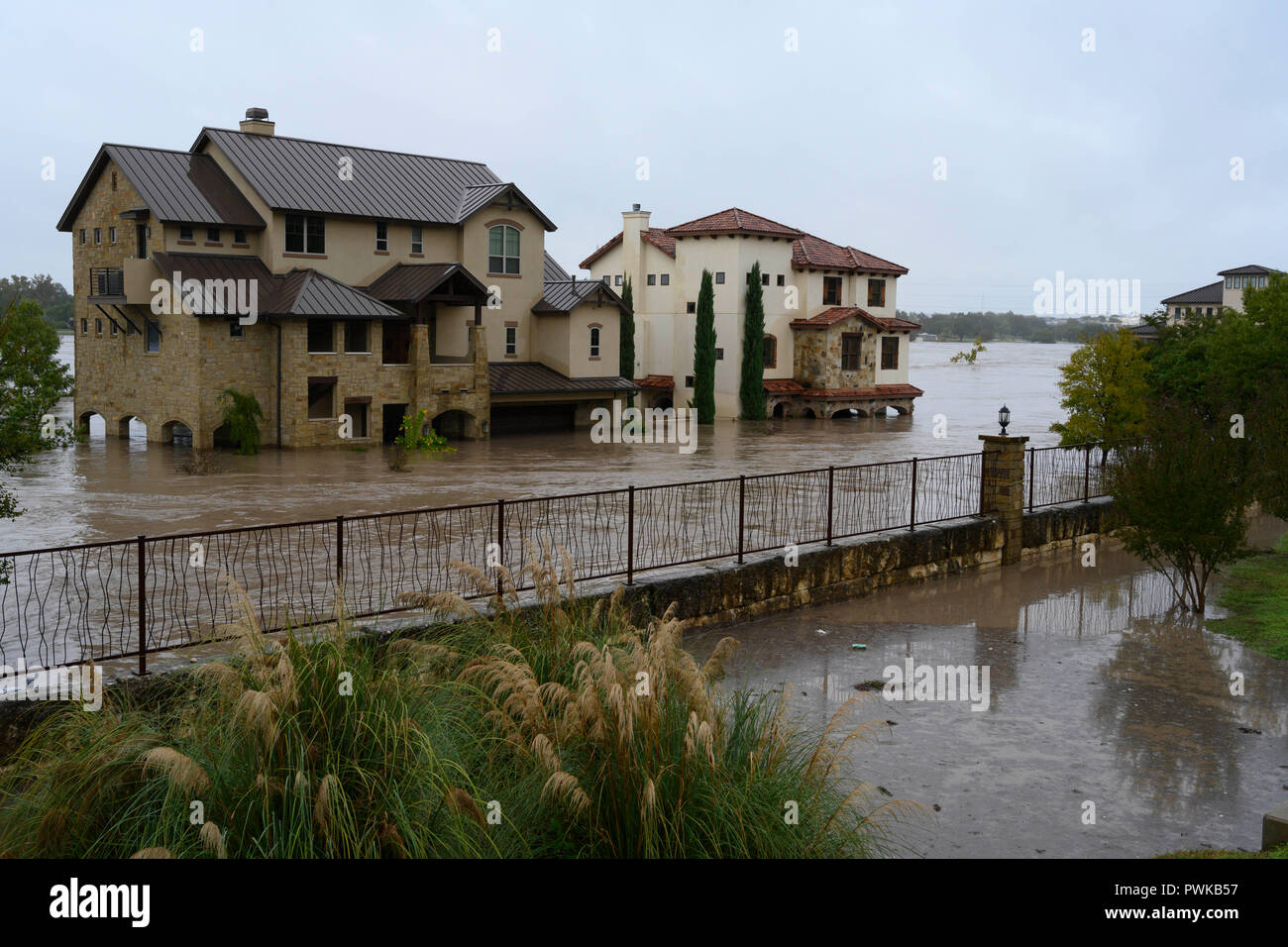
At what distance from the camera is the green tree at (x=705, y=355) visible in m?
52.3

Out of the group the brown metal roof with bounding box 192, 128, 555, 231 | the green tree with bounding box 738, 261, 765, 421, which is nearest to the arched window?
the green tree with bounding box 738, 261, 765, 421

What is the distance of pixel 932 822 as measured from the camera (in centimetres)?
833

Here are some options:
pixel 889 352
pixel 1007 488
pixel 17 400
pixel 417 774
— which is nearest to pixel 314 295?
pixel 1007 488

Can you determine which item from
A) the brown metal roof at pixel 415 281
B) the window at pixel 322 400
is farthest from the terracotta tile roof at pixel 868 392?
the window at pixel 322 400

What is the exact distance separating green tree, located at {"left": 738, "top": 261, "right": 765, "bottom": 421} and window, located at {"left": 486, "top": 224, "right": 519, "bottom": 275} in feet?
41.7

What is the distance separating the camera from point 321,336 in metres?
37.4

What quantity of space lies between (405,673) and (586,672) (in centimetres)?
126

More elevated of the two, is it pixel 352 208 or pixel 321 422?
pixel 352 208

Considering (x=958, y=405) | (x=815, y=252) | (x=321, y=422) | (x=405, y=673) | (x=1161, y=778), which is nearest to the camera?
(x=405, y=673)

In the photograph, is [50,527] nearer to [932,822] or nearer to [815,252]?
[932,822]

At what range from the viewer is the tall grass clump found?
5508 millimetres

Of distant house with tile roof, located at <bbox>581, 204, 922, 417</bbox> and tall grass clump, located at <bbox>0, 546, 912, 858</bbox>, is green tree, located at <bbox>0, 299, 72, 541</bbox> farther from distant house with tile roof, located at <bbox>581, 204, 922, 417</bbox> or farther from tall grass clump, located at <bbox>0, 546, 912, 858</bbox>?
distant house with tile roof, located at <bbox>581, 204, 922, 417</bbox>
